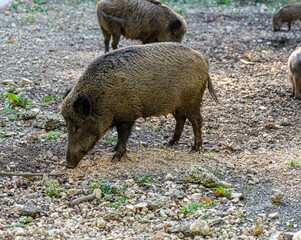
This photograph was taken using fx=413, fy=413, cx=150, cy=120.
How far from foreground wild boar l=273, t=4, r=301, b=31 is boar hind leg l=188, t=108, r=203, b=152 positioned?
7452mm

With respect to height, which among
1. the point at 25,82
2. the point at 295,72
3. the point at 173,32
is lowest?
the point at 25,82

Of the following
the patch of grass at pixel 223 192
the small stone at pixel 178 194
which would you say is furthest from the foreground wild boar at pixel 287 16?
the small stone at pixel 178 194

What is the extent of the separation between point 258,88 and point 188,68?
309 centimetres

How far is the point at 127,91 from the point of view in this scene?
5215 mm

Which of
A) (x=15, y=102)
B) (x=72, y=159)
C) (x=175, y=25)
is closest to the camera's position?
(x=72, y=159)

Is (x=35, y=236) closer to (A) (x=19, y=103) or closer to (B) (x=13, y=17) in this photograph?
(A) (x=19, y=103)

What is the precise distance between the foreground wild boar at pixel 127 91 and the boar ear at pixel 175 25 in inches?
138

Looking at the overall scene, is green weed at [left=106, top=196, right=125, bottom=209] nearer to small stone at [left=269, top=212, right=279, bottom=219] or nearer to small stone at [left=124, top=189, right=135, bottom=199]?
small stone at [left=124, top=189, right=135, bottom=199]

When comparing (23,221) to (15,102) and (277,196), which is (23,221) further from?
(15,102)

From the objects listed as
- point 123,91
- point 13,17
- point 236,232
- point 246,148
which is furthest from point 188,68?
point 13,17

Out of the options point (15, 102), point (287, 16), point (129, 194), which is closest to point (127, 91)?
point (129, 194)

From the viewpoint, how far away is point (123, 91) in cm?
519

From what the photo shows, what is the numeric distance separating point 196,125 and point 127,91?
1288 mm

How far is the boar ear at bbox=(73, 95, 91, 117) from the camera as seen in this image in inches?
193
